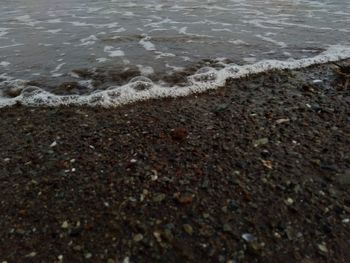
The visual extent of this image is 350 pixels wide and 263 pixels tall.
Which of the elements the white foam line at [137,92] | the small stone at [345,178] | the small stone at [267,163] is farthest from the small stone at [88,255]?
the white foam line at [137,92]

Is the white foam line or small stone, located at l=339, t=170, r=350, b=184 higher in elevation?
small stone, located at l=339, t=170, r=350, b=184

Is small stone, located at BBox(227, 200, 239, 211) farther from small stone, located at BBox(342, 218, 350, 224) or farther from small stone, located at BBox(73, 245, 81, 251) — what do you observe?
A: small stone, located at BBox(73, 245, 81, 251)

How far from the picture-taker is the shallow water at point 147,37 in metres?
6.33

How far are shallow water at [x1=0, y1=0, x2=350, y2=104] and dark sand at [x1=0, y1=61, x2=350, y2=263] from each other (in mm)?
1398

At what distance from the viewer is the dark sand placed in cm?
273

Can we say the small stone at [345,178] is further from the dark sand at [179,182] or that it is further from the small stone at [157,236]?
the small stone at [157,236]

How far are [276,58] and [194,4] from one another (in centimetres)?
603

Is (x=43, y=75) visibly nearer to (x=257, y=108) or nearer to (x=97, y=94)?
(x=97, y=94)

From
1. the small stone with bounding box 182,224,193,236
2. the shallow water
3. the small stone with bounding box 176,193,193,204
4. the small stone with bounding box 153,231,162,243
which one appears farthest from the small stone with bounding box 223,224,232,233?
the shallow water

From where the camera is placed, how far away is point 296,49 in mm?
7242

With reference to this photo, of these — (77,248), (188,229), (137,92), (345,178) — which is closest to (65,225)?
(77,248)

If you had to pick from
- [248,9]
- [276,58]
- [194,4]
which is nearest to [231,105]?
[276,58]

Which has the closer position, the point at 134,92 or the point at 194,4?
the point at 134,92

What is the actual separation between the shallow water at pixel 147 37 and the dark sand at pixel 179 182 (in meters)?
1.40
